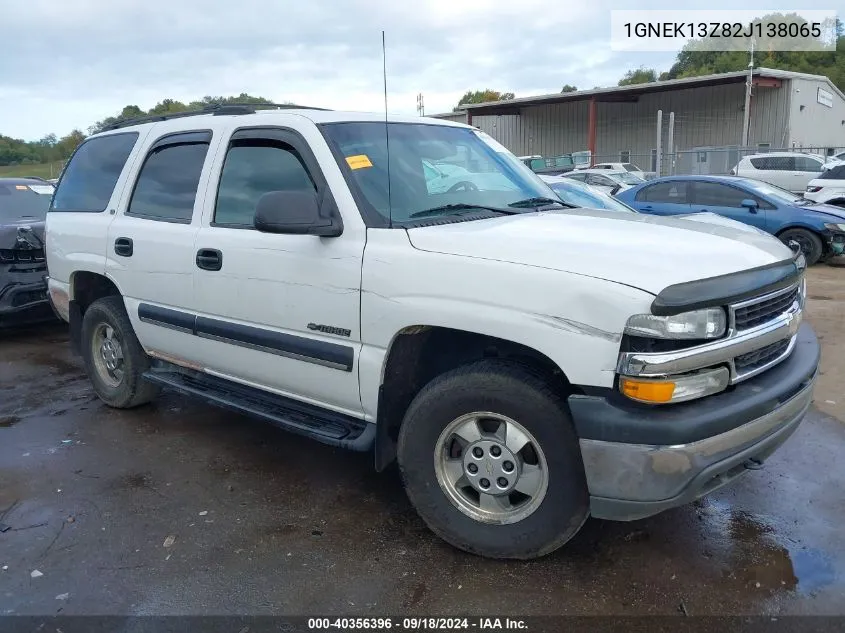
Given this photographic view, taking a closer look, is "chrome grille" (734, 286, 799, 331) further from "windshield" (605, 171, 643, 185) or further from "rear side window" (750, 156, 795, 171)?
"rear side window" (750, 156, 795, 171)

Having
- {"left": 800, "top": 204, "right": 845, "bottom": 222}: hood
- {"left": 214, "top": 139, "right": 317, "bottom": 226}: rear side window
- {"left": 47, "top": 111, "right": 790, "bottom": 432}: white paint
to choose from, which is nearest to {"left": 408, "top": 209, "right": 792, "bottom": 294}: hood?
{"left": 47, "top": 111, "right": 790, "bottom": 432}: white paint

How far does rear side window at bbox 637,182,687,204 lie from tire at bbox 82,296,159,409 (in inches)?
370

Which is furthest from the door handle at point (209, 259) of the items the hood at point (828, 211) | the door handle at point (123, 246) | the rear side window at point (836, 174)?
the rear side window at point (836, 174)

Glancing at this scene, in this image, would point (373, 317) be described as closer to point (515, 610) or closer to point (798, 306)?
point (515, 610)

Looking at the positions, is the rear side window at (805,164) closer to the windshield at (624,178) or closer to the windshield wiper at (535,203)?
the windshield at (624,178)

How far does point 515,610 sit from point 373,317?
1.36 m

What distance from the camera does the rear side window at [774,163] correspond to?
21516 millimetres

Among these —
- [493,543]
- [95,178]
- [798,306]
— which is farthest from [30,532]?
[798,306]

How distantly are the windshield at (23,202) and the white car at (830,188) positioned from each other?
13.7 m

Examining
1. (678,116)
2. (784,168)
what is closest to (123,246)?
(784,168)

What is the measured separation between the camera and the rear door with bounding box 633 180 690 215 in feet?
38.7

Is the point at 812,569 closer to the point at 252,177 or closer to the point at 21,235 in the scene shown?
the point at 252,177

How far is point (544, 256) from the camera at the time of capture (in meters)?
2.85

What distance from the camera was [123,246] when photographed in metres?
4.68
